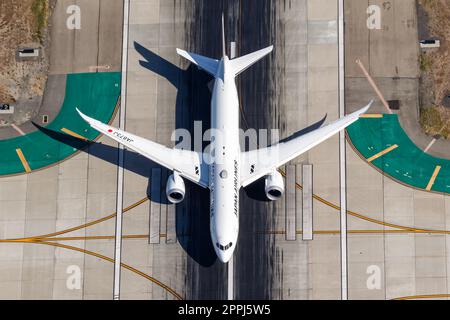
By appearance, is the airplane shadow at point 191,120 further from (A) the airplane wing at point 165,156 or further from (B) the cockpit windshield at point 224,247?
(B) the cockpit windshield at point 224,247

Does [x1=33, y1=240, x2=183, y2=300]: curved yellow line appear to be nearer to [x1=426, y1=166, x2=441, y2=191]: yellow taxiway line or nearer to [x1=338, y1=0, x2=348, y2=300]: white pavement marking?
[x1=338, y1=0, x2=348, y2=300]: white pavement marking

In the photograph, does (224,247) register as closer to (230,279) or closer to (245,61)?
(230,279)

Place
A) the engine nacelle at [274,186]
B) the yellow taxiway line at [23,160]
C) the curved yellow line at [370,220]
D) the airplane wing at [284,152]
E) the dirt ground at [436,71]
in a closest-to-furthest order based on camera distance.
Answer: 1. the engine nacelle at [274,186]
2. the airplane wing at [284,152]
3. the curved yellow line at [370,220]
4. the dirt ground at [436,71]
5. the yellow taxiway line at [23,160]

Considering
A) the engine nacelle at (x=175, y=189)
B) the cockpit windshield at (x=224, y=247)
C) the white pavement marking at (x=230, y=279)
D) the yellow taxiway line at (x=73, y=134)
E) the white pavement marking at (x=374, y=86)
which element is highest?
the white pavement marking at (x=374, y=86)

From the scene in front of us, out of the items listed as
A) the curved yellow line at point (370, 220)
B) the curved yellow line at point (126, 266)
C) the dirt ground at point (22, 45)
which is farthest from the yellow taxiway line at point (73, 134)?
the curved yellow line at point (370, 220)

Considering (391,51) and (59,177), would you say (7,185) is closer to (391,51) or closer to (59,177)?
(59,177)

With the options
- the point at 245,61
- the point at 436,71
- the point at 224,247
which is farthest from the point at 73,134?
the point at 436,71

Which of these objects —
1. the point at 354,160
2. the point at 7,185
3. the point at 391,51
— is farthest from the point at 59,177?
the point at 391,51
